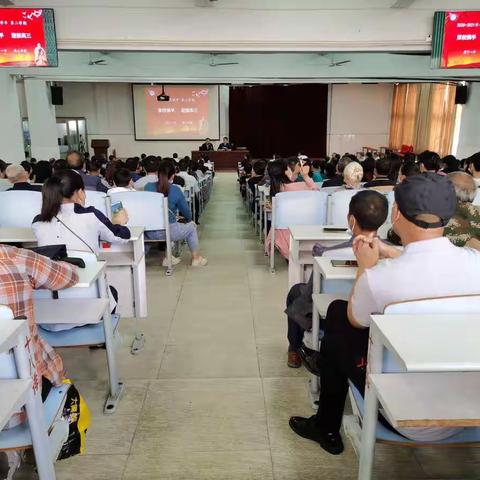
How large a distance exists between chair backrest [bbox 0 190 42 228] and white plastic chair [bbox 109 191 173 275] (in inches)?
28.3

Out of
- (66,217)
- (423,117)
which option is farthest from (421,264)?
(423,117)

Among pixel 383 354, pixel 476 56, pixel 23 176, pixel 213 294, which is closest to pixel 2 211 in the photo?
pixel 23 176

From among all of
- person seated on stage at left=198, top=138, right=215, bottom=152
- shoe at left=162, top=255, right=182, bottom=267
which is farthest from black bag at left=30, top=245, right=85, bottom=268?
person seated on stage at left=198, top=138, right=215, bottom=152

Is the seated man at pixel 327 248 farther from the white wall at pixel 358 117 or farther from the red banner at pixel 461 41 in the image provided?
the white wall at pixel 358 117

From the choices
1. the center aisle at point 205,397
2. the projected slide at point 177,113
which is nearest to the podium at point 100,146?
the projected slide at point 177,113

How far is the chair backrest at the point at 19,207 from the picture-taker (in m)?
3.91

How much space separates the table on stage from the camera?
49.4 ft

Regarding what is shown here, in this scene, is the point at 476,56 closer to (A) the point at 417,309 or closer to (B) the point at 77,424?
(A) the point at 417,309

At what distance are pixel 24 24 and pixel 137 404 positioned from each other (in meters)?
4.82

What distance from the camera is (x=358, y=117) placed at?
1703 centimetres

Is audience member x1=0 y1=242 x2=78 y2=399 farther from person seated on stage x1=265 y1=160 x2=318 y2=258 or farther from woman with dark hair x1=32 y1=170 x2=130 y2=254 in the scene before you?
person seated on stage x1=265 y1=160 x2=318 y2=258

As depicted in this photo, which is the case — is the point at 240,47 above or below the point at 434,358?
above

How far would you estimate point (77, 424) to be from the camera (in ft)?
6.11

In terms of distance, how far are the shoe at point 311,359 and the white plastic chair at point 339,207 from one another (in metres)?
1.83
